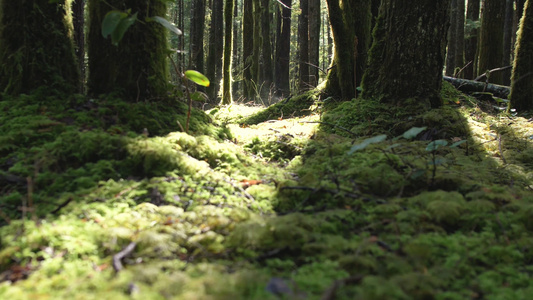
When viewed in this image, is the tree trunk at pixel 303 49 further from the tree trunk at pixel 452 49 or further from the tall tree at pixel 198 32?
the tree trunk at pixel 452 49

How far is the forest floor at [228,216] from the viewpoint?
1590 mm

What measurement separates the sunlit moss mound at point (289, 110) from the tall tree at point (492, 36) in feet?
19.4

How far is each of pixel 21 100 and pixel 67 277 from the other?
272 centimetres

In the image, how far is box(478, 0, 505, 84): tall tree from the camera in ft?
32.9

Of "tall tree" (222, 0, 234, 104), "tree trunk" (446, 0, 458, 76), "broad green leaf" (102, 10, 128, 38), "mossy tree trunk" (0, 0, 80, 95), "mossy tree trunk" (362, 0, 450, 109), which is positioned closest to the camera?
"broad green leaf" (102, 10, 128, 38)

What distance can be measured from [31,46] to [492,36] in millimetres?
11512

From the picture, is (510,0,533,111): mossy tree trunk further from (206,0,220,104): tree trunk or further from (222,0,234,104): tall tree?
(206,0,220,104): tree trunk

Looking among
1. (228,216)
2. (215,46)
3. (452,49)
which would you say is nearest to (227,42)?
(215,46)

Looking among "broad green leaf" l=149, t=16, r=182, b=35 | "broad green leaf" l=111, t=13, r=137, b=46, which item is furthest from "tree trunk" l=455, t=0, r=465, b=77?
"broad green leaf" l=111, t=13, r=137, b=46

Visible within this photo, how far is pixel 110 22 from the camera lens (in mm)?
2969

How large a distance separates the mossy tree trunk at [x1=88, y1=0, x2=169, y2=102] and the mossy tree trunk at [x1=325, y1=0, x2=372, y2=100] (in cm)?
393

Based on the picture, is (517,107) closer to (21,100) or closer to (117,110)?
(117,110)

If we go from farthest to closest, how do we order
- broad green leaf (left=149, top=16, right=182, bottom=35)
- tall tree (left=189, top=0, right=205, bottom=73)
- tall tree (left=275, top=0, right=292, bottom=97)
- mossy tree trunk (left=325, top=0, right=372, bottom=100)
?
tall tree (left=275, top=0, right=292, bottom=97) → tall tree (left=189, top=0, right=205, bottom=73) → mossy tree trunk (left=325, top=0, right=372, bottom=100) → broad green leaf (left=149, top=16, right=182, bottom=35)

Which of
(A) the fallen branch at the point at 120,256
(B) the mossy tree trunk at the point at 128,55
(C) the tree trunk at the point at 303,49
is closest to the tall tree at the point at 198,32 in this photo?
(C) the tree trunk at the point at 303,49
